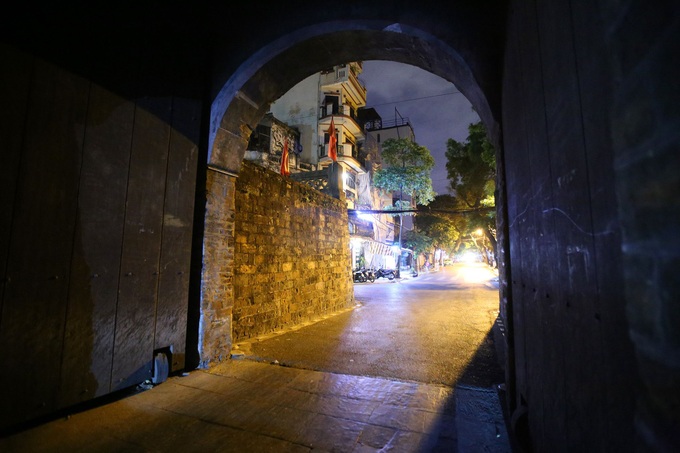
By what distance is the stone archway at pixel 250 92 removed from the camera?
3930mm

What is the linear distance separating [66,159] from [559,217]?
398 cm

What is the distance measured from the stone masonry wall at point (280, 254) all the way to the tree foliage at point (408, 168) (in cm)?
1410

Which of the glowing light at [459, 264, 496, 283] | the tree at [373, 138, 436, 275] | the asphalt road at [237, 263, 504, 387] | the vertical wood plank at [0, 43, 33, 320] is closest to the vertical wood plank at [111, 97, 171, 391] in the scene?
the vertical wood plank at [0, 43, 33, 320]

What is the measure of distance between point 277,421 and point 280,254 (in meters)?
4.22

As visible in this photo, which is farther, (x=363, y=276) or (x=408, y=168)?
(x=408, y=168)

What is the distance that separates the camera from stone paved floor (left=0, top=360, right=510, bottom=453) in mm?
2445

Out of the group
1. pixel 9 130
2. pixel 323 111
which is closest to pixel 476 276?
pixel 323 111

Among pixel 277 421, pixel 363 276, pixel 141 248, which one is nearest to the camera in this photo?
pixel 277 421

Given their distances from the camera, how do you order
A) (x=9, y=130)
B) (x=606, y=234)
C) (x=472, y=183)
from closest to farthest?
(x=606, y=234) < (x=9, y=130) < (x=472, y=183)

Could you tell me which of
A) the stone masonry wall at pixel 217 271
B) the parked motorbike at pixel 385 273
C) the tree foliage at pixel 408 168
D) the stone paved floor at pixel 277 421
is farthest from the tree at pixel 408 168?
the stone paved floor at pixel 277 421

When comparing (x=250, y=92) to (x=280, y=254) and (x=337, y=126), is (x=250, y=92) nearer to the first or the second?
(x=280, y=254)

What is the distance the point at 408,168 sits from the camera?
2278 centimetres

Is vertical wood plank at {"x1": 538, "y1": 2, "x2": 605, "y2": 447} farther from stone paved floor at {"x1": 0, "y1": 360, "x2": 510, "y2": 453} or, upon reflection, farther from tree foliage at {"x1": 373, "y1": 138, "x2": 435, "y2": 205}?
tree foliage at {"x1": 373, "y1": 138, "x2": 435, "y2": 205}

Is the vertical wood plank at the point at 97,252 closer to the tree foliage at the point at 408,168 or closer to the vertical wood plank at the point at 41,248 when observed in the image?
the vertical wood plank at the point at 41,248
